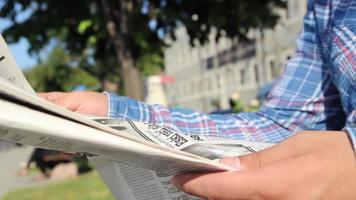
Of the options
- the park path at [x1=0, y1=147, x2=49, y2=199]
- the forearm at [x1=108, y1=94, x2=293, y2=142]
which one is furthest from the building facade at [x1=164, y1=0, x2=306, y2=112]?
the forearm at [x1=108, y1=94, x2=293, y2=142]

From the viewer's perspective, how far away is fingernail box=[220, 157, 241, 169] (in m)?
0.95

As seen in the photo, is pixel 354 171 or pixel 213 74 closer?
pixel 354 171

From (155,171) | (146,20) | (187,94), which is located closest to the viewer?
(155,171)

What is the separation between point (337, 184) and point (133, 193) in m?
0.41

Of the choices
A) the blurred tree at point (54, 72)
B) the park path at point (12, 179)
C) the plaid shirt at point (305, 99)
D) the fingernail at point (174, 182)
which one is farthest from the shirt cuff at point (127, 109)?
the blurred tree at point (54, 72)

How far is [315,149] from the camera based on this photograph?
913mm

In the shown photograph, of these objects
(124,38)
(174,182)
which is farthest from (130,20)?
(174,182)

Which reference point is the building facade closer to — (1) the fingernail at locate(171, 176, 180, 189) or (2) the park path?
(2) the park path

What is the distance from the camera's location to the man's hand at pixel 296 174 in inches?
34.8

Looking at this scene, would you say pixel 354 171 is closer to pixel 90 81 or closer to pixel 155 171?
pixel 155 171

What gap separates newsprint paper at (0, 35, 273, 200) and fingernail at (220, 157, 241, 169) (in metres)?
0.01

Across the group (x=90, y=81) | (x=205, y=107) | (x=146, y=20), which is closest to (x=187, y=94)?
(x=205, y=107)

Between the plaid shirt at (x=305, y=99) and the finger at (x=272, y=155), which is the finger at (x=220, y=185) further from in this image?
the plaid shirt at (x=305, y=99)

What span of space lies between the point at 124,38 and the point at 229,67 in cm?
2936
